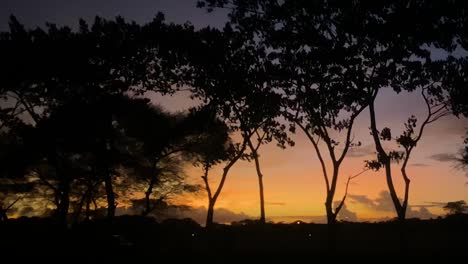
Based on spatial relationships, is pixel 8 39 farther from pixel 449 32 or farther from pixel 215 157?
pixel 449 32

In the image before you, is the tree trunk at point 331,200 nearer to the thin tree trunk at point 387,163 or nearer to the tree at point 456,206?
the thin tree trunk at point 387,163

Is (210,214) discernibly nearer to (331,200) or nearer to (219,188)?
(219,188)

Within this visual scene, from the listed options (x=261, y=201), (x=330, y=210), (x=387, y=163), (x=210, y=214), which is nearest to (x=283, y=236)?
(x=261, y=201)

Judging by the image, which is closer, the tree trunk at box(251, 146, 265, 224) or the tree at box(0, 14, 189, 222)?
the tree at box(0, 14, 189, 222)

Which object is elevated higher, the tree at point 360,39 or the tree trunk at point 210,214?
the tree at point 360,39

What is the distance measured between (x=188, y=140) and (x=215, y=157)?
299 centimetres

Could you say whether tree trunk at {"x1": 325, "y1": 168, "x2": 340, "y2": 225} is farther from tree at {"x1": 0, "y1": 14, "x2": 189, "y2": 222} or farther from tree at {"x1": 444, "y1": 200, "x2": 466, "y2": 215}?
tree at {"x1": 444, "y1": 200, "x2": 466, "y2": 215}

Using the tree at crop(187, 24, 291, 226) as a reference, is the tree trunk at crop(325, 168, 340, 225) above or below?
below

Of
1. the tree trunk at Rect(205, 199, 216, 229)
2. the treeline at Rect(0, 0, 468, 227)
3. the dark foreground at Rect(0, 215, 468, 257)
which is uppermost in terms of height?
the treeline at Rect(0, 0, 468, 227)

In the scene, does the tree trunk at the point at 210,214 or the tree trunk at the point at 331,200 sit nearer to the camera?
the tree trunk at the point at 331,200

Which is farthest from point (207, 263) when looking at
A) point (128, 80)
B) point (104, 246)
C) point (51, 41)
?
point (51, 41)

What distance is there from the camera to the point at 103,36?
32.5 meters

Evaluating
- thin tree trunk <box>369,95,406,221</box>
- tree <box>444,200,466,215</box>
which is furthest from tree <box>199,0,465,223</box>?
tree <box>444,200,466,215</box>

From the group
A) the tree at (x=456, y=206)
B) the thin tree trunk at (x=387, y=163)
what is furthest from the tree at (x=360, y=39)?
the tree at (x=456, y=206)
